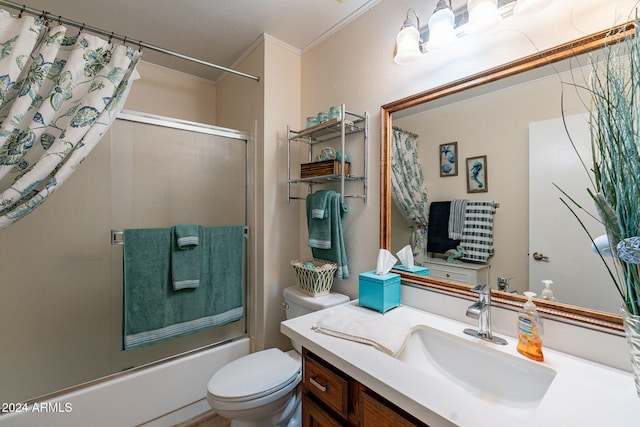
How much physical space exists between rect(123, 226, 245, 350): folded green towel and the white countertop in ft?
3.31

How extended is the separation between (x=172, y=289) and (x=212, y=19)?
1.64m

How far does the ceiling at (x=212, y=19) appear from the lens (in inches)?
59.1

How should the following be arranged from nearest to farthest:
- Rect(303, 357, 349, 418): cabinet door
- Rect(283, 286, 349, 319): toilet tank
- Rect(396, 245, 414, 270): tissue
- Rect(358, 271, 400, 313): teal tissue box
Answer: Rect(303, 357, 349, 418): cabinet door < Rect(358, 271, 400, 313): teal tissue box < Rect(396, 245, 414, 270): tissue < Rect(283, 286, 349, 319): toilet tank

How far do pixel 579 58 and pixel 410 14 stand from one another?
0.69 meters

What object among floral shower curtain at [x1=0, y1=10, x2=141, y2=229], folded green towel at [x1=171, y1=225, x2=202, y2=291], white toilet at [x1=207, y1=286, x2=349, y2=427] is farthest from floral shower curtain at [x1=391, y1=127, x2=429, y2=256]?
floral shower curtain at [x1=0, y1=10, x2=141, y2=229]

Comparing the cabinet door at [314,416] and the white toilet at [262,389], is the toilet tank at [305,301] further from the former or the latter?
the cabinet door at [314,416]

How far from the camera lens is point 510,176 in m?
0.95

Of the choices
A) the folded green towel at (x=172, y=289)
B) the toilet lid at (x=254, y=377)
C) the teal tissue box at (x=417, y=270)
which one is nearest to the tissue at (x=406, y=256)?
the teal tissue box at (x=417, y=270)

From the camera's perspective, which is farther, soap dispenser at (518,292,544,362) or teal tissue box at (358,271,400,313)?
teal tissue box at (358,271,400,313)

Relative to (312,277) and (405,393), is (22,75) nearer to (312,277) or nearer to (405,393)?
(312,277)

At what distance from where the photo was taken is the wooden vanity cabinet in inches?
26.9

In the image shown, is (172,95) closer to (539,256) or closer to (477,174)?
(477,174)

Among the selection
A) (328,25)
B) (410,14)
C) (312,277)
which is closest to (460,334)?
(312,277)

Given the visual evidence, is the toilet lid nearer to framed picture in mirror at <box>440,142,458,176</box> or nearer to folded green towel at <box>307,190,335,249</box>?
folded green towel at <box>307,190,335,249</box>
